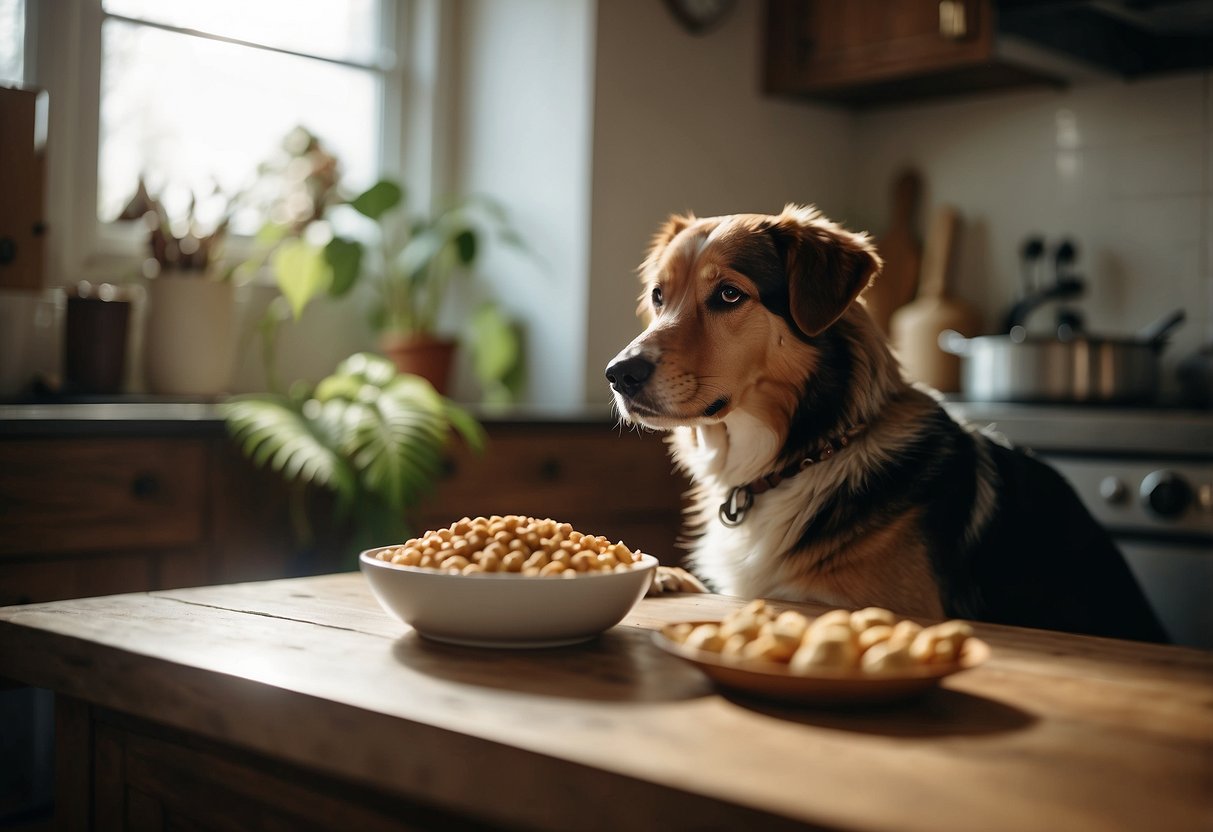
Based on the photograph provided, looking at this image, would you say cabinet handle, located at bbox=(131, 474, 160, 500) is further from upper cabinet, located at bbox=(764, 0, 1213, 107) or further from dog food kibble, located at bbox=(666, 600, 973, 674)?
upper cabinet, located at bbox=(764, 0, 1213, 107)

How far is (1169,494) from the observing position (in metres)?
2.47

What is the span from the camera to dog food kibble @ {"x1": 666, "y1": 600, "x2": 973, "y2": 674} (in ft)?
2.75

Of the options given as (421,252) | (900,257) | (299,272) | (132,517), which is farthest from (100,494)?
(900,257)

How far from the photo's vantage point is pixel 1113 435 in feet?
8.52

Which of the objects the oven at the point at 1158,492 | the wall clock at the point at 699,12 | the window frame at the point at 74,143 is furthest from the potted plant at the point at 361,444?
the wall clock at the point at 699,12

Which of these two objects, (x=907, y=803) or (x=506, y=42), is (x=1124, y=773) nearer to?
(x=907, y=803)

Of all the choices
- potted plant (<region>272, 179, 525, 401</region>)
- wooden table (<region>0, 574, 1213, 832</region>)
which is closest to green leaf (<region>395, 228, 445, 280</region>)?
potted plant (<region>272, 179, 525, 401</region>)

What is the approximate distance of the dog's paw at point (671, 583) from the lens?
1.45m

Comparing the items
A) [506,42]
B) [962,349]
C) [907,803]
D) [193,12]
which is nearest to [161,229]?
[193,12]

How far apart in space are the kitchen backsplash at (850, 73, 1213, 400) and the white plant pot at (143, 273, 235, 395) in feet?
7.00

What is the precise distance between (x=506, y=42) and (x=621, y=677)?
111 inches

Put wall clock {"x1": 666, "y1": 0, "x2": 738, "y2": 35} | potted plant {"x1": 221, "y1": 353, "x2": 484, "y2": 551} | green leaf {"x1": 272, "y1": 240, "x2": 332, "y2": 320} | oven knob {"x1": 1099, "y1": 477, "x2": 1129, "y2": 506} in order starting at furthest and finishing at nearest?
wall clock {"x1": 666, "y1": 0, "x2": 738, "y2": 35} → green leaf {"x1": 272, "y1": 240, "x2": 332, "y2": 320} → oven knob {"x1": 1099, "y1": 477, "x2": 1129, "y2": 506} → potted plant {"x1": 221, "y1": 353, "x2": 484, "y2": 551}

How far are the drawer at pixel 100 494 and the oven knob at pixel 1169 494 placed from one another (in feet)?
6.59

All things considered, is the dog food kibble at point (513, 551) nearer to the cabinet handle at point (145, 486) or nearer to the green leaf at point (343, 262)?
the cabinet handle at point (145, 486)
